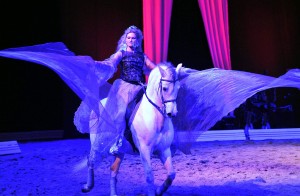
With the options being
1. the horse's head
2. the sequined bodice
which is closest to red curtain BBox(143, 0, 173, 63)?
the sequined bodice

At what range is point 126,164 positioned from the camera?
20.7ft

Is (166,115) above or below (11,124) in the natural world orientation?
above

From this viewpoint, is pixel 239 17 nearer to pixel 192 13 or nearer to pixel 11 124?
pixel 192 13

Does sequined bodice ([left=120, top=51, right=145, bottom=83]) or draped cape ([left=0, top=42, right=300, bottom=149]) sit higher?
sequined bodice ([left=120, top=51, right=145, bottom=83])

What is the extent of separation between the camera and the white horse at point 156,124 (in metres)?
3.45

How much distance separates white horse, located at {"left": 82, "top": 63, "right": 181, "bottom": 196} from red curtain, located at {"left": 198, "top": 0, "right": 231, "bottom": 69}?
21.9 ft

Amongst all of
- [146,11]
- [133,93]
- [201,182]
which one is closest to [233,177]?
[201,182]

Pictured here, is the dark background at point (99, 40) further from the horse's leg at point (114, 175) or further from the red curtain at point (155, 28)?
the horse's leg at point (114, 175)

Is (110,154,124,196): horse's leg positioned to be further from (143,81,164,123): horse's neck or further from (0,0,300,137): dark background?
(0,0,300,137): dark background

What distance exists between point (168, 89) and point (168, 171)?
A: 877mm

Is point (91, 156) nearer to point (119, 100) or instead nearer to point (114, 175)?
point (114, 175)

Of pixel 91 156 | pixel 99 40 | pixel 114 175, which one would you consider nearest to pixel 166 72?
pixel 114 175

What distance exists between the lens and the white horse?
345 centimetres

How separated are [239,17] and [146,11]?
10.7 ft
